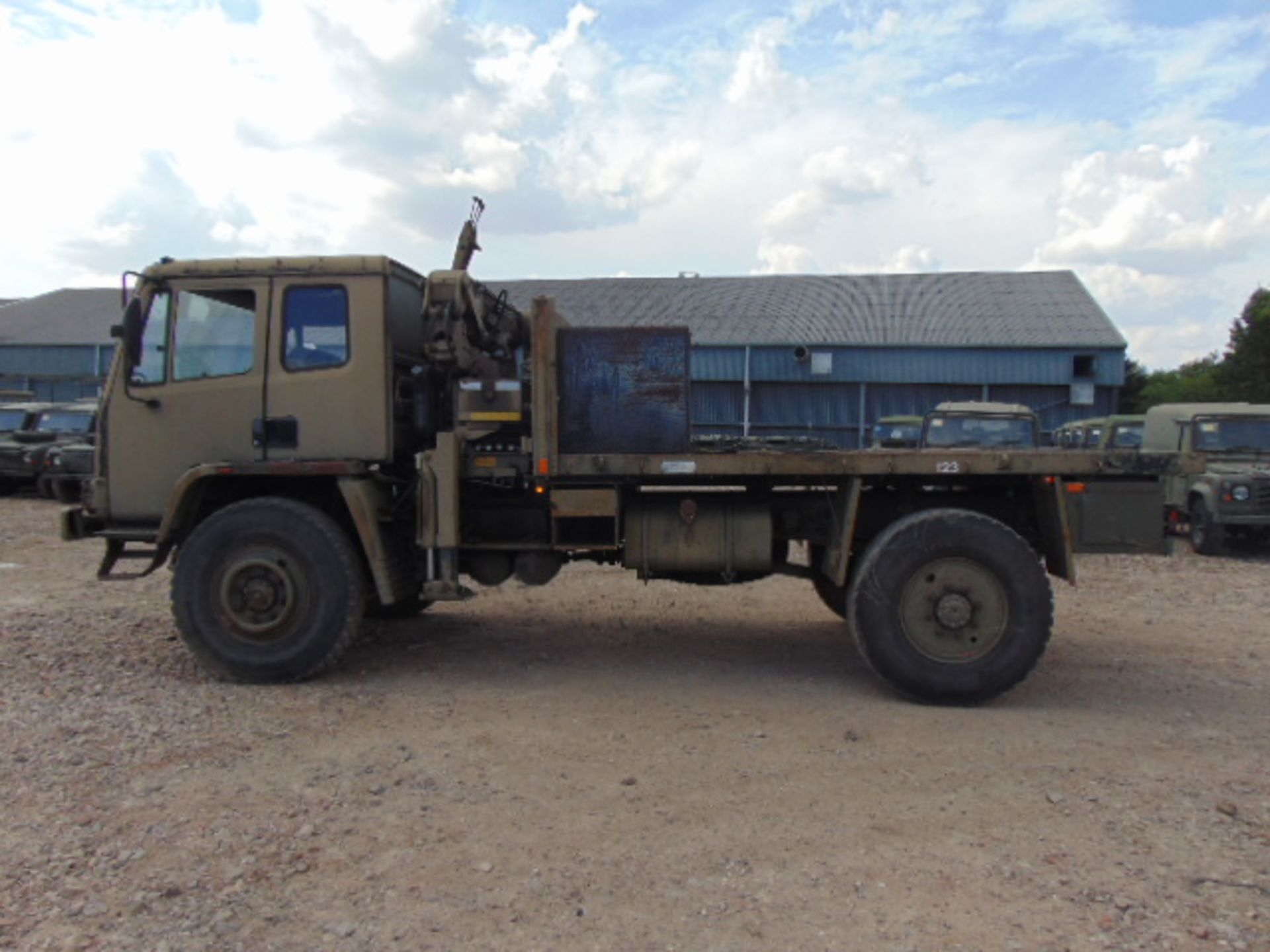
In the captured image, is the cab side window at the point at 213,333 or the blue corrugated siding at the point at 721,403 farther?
the blue corrugated siding at the point at 721,403

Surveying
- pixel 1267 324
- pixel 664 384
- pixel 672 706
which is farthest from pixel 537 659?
pixel 1267 324

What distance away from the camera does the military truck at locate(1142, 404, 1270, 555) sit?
37.7 feet

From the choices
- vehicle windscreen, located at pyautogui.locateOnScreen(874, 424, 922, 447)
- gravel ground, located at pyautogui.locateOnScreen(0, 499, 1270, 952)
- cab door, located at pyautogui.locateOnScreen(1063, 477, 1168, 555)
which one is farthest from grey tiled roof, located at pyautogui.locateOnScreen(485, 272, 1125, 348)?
cab door, located at pyautogui.locateOnScreen(1063, 477, 1168, 555)

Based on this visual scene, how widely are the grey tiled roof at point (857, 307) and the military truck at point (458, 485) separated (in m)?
21.9

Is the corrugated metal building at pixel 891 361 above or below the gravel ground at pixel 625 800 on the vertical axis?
above

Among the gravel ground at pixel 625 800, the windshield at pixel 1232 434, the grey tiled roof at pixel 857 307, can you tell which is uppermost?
the grey tiled roof at pixel 857 307

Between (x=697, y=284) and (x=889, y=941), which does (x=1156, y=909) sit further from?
(x=697, y=284)

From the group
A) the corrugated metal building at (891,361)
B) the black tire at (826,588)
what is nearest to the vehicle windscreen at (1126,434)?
the black tire at (826,588)

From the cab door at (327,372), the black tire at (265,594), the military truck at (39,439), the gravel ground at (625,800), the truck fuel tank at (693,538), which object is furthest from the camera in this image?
the military truck at (39,439)

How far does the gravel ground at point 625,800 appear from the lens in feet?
Result: 10.6

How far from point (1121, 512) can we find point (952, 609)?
1245 millimetres

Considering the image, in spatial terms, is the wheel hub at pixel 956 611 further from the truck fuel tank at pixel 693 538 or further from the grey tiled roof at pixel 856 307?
the grey tiled roof at pixel 856 307

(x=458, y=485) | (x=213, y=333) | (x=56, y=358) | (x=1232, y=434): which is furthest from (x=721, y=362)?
(x=56, y=358)

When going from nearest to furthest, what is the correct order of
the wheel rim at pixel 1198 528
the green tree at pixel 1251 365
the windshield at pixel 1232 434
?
the wheel rim at pixel 1198 528 < the windshield at pixel 1232 434 < the green tree at pixel 1251 365
